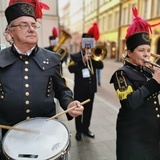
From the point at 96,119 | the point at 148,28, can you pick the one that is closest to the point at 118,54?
the point at 96,119

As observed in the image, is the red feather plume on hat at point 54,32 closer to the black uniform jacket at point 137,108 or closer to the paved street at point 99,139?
the paved street at point 99,139

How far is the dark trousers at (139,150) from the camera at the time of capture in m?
1.87

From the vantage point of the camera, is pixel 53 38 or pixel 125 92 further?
pixel 53 38

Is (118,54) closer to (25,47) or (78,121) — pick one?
(78,121)

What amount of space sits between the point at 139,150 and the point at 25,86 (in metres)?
1.21

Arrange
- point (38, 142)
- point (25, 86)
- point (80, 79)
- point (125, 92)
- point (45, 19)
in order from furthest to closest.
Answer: point (45, 19) → point (80, 79) → point (125, 92) → point (25, 86) → point (38, 142)

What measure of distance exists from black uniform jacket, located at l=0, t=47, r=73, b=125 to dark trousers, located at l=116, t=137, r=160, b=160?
749 mm

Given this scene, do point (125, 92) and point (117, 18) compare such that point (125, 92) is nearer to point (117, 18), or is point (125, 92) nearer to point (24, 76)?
point (24, 76)

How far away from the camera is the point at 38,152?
1267mm

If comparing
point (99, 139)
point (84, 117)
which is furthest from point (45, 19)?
point (99, 139)

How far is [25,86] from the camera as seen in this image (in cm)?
158

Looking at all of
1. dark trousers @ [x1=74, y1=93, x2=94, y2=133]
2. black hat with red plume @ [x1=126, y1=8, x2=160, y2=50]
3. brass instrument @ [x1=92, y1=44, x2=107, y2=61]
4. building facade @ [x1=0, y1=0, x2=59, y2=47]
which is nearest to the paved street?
dark trousers @ [x1=74, y1=93, x2=94, y2=133]

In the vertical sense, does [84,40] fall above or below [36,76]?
above

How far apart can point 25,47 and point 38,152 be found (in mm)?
866
